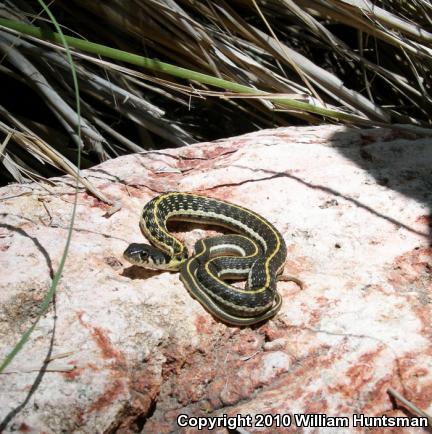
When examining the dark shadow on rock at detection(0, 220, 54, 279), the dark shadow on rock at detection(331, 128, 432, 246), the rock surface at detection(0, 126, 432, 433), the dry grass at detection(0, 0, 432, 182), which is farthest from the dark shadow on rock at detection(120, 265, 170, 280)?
the dark shadow on rock at detection(331, 128, 432, 246)

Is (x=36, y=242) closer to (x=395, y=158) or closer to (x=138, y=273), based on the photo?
(x=138, y=273)

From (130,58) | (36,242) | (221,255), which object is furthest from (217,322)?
(130,58)

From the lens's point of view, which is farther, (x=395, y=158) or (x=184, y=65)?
(x=184, y=65)

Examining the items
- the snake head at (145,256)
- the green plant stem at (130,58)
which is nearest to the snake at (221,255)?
the snake head at (145,256)

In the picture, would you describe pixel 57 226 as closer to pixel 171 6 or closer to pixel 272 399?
pixel 272 399

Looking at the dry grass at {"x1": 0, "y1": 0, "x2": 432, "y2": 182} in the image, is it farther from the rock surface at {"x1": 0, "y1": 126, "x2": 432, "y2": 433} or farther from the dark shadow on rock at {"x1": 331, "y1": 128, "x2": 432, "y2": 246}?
the rock surface at {"x1": 0, "y1": 126, "x2": 432, "y2": 433}

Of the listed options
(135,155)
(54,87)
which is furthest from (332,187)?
(54,87)

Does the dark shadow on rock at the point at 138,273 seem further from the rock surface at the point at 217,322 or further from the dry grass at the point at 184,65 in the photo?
the dry grass at the point at 184,65
